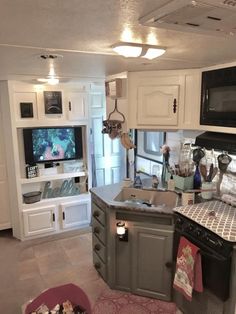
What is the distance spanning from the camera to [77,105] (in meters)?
3.84

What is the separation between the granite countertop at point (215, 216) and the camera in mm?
1856

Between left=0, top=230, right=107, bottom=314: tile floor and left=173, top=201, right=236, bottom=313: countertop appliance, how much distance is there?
1.11 meters

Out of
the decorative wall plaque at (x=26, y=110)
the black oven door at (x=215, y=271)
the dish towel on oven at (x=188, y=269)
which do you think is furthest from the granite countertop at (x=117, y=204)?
the decorative wall plaque at (x=26, y=110)

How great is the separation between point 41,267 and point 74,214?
1029 mm

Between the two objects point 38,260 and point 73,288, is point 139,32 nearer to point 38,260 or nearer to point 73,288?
point 73,288

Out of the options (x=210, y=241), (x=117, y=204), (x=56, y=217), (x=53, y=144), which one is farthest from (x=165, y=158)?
(x=56, y=217)

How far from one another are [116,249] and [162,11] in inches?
85.7

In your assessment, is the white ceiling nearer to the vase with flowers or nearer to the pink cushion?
the vase with flowers

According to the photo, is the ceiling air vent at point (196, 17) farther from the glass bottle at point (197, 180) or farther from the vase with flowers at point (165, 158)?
the vase with flowers at point (165, 158)

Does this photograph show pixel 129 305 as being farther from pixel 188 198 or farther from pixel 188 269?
pixel 188 198

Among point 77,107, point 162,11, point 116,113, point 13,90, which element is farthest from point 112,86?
point 162,11

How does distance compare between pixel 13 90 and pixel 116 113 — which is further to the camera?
pixel 13 90

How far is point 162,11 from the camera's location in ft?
2.93

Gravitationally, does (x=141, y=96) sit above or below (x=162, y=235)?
above
